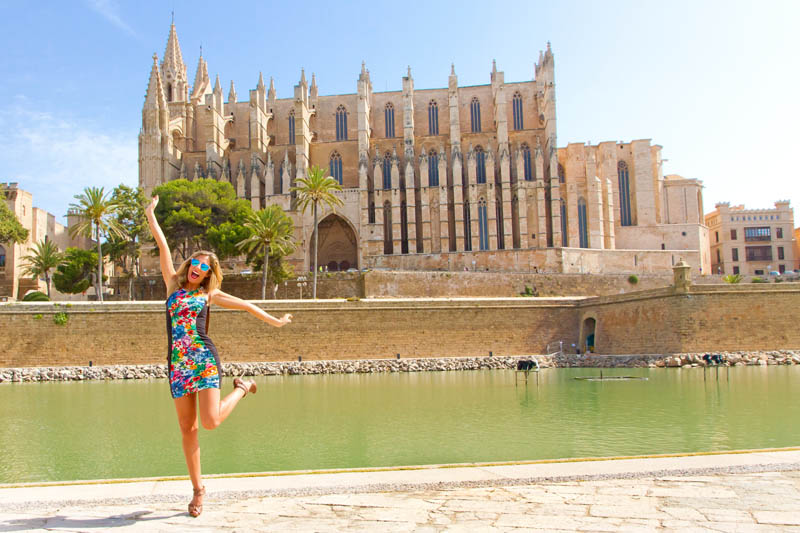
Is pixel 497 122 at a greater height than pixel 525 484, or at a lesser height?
greater

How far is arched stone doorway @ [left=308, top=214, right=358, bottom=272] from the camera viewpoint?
52469 mm

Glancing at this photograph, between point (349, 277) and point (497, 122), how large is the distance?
1912 centimetres

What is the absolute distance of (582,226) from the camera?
50.2 m

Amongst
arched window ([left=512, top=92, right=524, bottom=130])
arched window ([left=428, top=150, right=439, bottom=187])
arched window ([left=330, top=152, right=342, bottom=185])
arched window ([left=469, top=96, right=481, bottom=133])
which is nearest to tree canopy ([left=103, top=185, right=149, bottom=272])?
arched window ([left=330, top=152, right=342, bottom=185])

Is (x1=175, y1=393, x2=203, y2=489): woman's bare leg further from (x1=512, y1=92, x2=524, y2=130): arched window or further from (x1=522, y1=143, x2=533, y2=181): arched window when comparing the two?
(x1=512, y1=92, x2=524, y2=130): arched window

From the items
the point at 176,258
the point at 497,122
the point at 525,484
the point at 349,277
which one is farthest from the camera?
the point at 497,122

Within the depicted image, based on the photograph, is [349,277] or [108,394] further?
[349,277]

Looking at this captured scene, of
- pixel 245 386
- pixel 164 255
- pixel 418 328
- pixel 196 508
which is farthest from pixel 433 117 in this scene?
pixel 196 508

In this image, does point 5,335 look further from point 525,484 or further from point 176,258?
point 525,484

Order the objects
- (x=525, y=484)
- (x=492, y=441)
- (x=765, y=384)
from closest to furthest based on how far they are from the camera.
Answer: (x=525, y=484) → (x=492, y=441) → (x=765, y=384)

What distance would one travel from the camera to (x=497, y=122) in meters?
51.5

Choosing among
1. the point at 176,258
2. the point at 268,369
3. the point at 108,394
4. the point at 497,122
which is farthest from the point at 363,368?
the point at 497,122

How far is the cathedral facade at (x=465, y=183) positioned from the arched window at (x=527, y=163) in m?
0.15

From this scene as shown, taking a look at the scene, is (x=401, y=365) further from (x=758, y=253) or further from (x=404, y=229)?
(x=758, y=253)
